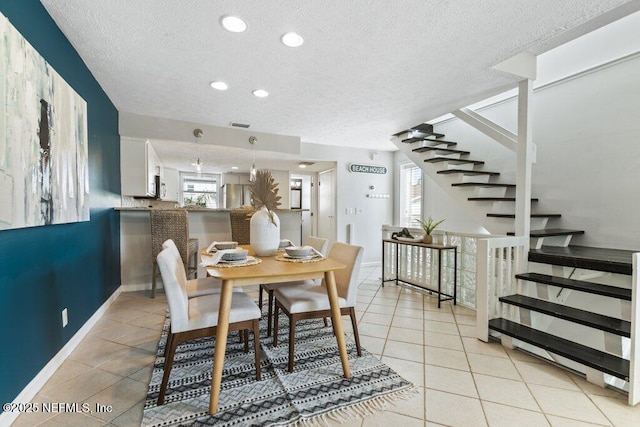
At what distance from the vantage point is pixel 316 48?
2184 mm

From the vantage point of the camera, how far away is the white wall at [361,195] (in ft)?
18.1

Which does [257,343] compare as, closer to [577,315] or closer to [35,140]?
→ [35,140]

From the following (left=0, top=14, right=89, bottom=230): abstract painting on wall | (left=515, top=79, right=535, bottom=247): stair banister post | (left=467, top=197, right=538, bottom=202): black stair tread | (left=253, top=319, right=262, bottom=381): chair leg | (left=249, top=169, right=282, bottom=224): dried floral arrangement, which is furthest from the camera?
(left=467, top=197, right=538, bottom=202): black stair tread

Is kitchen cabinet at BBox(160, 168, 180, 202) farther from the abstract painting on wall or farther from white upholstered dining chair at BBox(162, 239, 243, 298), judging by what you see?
white upholstered dining chair at BBox(162, 239, 243, 298)

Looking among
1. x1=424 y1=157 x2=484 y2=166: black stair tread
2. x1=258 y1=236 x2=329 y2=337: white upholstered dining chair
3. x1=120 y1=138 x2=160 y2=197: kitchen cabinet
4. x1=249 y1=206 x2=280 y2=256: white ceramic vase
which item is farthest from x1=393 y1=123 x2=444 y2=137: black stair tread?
x1=120 y1=138 x2=160 y2=197: kitchen cabinet

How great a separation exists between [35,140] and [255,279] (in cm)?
149

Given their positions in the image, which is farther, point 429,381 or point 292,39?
point 292,39

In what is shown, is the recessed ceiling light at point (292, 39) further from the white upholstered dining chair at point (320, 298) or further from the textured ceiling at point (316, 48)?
the white upholstered dining chair at point (320, 298)

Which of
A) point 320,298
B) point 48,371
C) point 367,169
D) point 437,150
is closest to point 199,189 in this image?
point 367,169

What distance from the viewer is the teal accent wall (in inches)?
56.4

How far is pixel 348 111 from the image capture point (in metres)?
3.58

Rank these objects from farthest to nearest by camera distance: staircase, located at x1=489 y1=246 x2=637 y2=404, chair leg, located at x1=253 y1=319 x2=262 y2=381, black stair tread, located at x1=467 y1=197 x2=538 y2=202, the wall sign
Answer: the wall sign, black stair tread, located at x1=467 y1=197 x2=538 y2=202, staircase, located at x1=489 y1=246 x2=637 y2=404, chair leg, located at x1=253 y1=319 x2=262 y2=381

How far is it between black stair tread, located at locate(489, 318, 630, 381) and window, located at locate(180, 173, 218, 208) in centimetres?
761

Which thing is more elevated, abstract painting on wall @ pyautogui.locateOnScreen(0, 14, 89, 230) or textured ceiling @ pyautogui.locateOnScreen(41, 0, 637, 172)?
textured ceiling @ pyautogui.locateOnScreen(41, 0, 637, 172)
